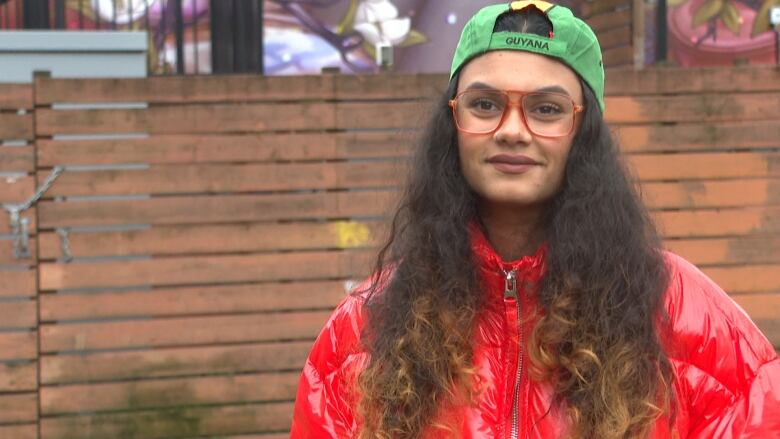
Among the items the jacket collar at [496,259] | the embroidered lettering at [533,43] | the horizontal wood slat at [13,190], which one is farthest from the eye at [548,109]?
the horizontal wood slat at [13,190]

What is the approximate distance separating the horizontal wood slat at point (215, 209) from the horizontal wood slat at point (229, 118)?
1.23 feet

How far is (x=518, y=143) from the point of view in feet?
7.20

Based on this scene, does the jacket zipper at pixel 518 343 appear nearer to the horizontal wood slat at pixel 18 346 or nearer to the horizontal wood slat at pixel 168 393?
the horizontal wood slat at pixel 168 393

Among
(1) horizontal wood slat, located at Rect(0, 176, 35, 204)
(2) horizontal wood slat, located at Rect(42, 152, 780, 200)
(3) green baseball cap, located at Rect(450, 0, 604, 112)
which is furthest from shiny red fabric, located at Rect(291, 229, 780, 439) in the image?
(1) horizontal wood slat, located at Rect(0, 176, 35, 204)

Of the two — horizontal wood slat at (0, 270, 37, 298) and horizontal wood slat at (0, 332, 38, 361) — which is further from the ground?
horizontal wood slat at (0, 270, 37, 298)

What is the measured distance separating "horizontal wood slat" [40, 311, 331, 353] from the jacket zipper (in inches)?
150

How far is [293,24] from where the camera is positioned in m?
7.79

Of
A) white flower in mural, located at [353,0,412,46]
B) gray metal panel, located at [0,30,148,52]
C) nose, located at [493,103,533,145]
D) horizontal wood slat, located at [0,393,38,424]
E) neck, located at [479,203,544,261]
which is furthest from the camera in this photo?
white flower in mural, located at [353,0,412,46]

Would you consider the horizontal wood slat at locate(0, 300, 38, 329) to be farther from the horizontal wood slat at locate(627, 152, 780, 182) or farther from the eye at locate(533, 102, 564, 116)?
the eye at locate(533, 102, 564, 116)

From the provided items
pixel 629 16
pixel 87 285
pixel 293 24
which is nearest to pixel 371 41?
pixel 293 24

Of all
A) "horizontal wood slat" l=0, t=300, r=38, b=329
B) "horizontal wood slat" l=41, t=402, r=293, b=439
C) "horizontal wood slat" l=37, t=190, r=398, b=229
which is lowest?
"horizontal wood slat" l=41, t=402, r=293, b=439

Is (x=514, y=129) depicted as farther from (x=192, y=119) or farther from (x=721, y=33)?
(x=721, y=33)

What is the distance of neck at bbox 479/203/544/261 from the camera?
229 centimetres

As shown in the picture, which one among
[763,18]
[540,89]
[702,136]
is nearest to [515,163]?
[540,89]
